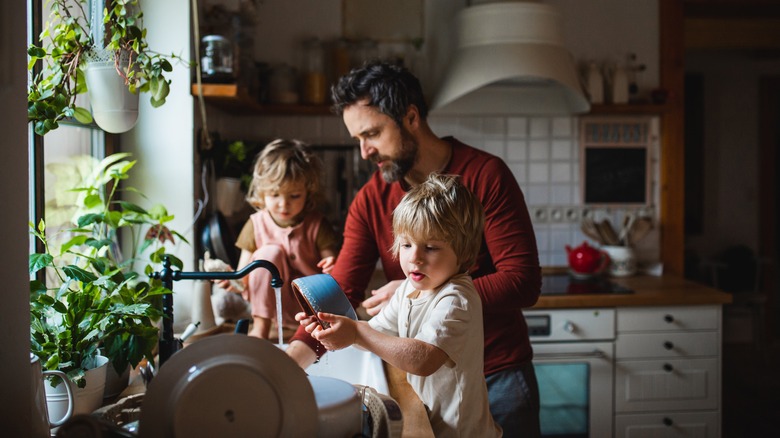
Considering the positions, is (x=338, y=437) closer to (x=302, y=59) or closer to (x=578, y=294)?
(x=578, y=294)

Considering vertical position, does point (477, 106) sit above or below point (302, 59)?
below

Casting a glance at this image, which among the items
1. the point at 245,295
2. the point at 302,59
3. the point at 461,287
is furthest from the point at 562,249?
the point at 461,287

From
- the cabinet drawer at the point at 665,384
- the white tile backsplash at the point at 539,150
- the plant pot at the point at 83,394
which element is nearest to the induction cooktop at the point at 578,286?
the cabinet drawer at the point at 665,384

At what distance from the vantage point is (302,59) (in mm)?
3438

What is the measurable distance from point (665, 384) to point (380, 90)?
6.41 feet

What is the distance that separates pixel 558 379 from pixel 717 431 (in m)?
0.71

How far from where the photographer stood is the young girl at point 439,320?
122cm

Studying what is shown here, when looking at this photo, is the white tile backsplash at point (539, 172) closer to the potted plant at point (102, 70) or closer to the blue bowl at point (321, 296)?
the potted plant at point (102, 70)

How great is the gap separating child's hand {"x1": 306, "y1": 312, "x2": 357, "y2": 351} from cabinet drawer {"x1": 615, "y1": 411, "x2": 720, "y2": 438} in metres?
2.09

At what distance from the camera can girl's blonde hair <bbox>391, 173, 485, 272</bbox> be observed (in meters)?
1.25

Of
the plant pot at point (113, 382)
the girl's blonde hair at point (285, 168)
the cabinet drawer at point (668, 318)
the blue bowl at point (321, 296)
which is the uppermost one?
the girl's blonde hair at point (285, 168)

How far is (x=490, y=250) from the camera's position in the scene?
1.66 metres

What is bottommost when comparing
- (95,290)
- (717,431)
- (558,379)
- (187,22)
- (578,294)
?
(717,431)

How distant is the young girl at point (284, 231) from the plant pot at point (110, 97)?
605 mm
